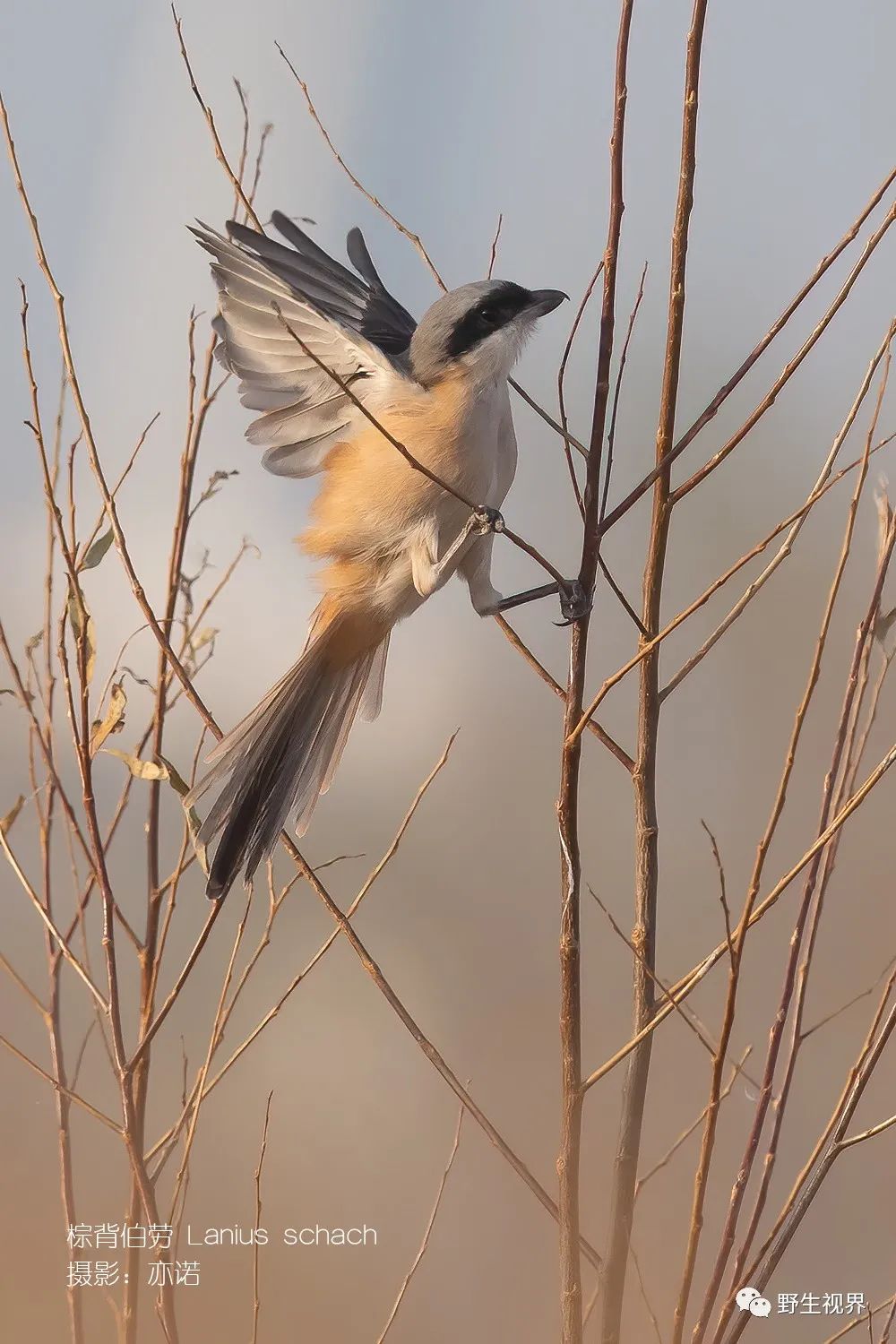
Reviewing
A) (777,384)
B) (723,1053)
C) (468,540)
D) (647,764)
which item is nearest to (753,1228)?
(723,1053)

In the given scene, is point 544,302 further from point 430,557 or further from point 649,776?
point 649,776

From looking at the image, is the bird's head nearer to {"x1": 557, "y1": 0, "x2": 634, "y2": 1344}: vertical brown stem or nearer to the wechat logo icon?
{"x1": 557, "y1": 0, "x2": 634, "y2": 1344}: vertical brown stem

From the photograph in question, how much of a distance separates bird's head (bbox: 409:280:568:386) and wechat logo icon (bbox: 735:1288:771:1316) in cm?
89

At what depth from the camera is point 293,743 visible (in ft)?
3.92

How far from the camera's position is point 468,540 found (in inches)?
48.1

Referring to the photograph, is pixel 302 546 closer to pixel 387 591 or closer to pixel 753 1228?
pixel 387 591

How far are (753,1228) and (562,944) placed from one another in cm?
23

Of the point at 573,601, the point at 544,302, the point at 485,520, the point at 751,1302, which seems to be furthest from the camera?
the point at 544,302

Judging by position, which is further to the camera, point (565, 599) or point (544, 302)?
point (544, 302)

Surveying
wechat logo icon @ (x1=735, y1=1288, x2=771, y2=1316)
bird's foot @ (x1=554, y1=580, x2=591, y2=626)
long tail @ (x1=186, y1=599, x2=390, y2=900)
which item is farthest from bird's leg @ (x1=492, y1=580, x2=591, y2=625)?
wechat logo icon @ (x1=735, y1=1288, x2=771, y2=1316)

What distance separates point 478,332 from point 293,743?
0.49 metres

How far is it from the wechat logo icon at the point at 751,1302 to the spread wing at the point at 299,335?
82cm

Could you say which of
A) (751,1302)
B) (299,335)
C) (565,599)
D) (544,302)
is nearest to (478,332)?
(544,302)

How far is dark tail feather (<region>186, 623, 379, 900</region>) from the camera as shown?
106 centimetres
